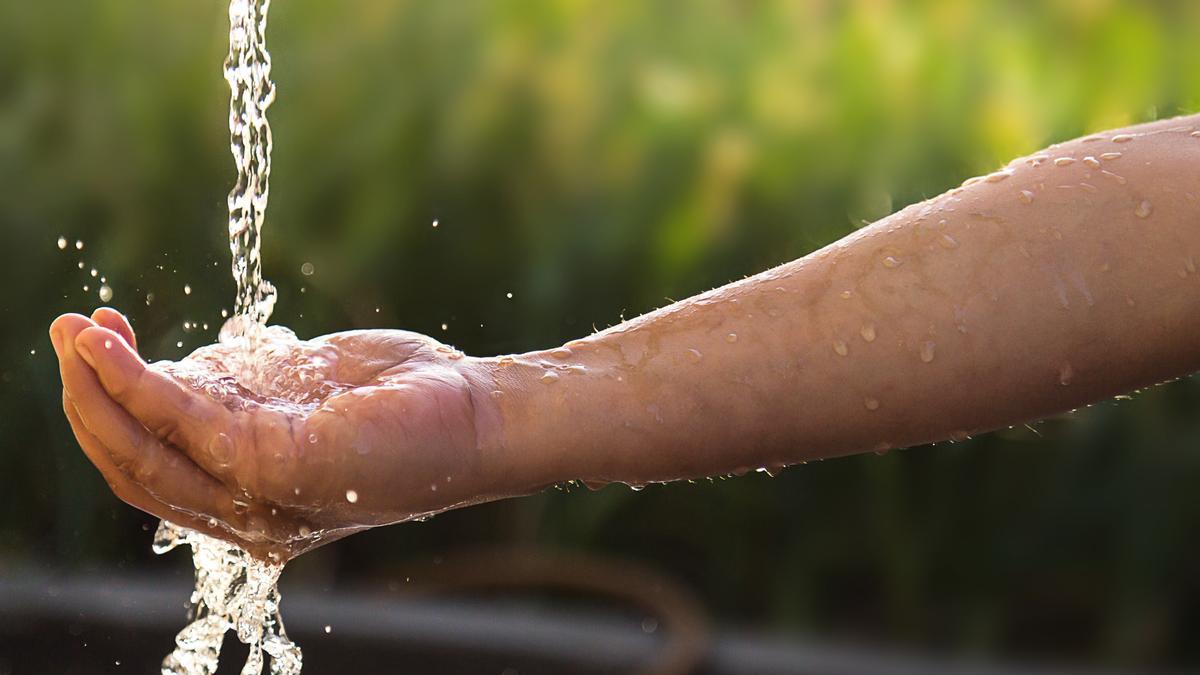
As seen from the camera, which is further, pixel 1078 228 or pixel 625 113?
pixel 625 113

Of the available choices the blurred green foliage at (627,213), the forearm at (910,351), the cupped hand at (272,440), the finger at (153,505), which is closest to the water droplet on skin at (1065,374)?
the forearm at (910,351)

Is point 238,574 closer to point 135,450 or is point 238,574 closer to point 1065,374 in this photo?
point 135,450

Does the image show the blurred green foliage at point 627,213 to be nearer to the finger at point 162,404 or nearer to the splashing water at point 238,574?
the splashing water at point 238,574

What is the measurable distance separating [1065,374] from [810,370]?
139 millimetres

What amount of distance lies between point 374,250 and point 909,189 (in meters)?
0.66

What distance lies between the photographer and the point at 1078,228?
783mm

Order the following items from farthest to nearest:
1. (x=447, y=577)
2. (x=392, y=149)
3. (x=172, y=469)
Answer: (x=392, y=149) → (x=447, y=577) → (x=172, y=469)

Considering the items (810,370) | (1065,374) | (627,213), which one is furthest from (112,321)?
(627,213)

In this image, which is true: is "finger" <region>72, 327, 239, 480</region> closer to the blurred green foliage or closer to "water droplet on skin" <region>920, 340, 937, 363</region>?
"water droplet on skin" <region>920, 340, 937, 363</region>

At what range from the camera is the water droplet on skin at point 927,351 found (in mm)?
768

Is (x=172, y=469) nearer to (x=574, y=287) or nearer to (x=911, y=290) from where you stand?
(x=911, y=290)

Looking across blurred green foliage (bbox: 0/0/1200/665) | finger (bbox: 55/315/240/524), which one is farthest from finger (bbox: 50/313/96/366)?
blurred green foliage (bbox: 0/0/1200/665)

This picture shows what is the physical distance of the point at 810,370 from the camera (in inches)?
30.2

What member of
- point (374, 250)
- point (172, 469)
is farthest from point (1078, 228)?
point (374, 250)
